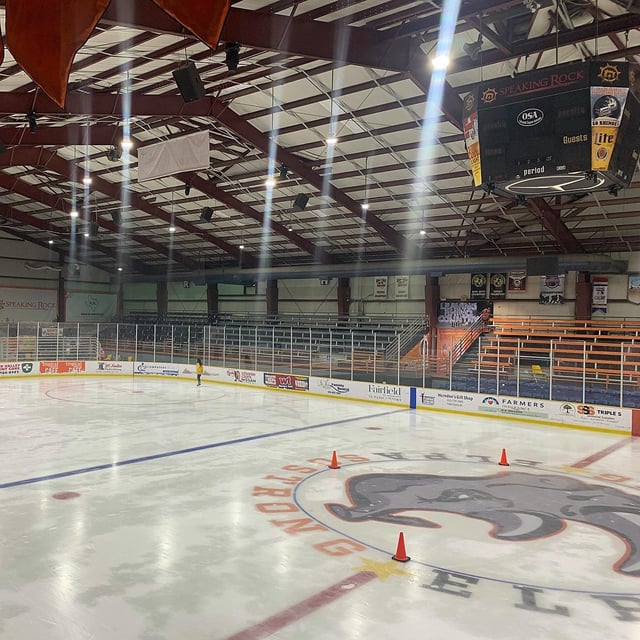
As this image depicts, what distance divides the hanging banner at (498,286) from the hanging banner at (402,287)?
537 centimetres

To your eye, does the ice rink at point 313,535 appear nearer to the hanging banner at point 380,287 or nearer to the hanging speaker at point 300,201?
the hanging speaker at point 300,201

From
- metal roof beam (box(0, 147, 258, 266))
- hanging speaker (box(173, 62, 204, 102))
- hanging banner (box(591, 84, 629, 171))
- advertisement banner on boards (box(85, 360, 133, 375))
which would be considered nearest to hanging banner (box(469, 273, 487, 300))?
metal roof beam (box(0, 147, 258, 266))

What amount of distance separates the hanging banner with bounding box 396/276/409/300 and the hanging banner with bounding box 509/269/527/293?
643cm

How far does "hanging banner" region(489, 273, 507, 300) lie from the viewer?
28828mm

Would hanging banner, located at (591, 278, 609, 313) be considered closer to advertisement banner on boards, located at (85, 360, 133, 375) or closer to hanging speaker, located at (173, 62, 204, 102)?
hanging speaker, located at (173, 62, 204, 102)

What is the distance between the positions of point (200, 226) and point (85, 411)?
17521mm

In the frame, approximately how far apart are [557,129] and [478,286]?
20476 millimetres

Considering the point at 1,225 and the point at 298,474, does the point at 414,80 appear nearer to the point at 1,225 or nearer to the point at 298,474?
the point at 298,474

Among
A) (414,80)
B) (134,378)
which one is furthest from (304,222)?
(414,80)

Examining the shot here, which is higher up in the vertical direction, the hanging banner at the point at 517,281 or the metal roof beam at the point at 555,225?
the metal roof beam at the point at 555,225

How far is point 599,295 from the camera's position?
84.8 ft

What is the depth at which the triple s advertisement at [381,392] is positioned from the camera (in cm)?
1645

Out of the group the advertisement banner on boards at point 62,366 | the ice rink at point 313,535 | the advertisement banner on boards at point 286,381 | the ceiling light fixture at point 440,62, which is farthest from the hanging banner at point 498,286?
the advertisement banner on boards at point 62,366

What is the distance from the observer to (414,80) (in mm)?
14914
